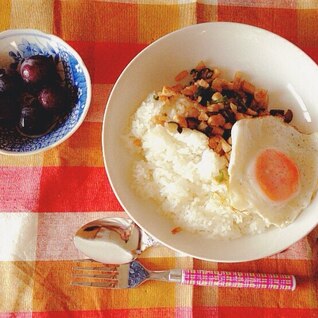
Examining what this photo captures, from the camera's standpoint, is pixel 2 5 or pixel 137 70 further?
pixel 2 5

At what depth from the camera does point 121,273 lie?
1496mm

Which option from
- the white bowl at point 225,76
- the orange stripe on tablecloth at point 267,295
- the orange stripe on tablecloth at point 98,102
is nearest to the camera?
the white bowl at point 225,76

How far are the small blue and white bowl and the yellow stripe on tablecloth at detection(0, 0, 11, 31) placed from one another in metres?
0.19

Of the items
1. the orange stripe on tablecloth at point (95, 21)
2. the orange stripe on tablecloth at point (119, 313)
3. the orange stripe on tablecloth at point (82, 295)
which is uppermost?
the orange stripe on tablecloth at point (95, 21)

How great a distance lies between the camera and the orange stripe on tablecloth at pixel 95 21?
66.5 inches

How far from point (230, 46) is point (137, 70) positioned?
30 cm

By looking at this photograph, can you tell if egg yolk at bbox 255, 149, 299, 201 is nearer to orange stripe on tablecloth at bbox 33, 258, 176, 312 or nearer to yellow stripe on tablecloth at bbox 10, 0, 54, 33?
orange stripe on tablecloth at bbox 33, 258, 176, 312

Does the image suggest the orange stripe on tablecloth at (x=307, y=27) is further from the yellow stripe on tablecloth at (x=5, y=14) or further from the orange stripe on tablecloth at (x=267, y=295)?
the yellow stripe on tablecloth at (x=5, y=14)

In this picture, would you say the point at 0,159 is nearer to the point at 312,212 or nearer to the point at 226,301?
the point at 226,301

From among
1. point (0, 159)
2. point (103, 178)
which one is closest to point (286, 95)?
point (103, 178)

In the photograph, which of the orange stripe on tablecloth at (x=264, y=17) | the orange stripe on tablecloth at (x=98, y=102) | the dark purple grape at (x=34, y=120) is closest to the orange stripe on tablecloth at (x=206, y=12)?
the orange stripe on tablecloth at (x=264, y=17)

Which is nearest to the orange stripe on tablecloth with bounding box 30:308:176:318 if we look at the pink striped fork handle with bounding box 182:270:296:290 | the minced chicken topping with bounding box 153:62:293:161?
the pink striped fork handle with bounding box 182:270:296:290

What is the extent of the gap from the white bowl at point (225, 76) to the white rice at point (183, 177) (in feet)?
0.11

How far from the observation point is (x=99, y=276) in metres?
1.49
